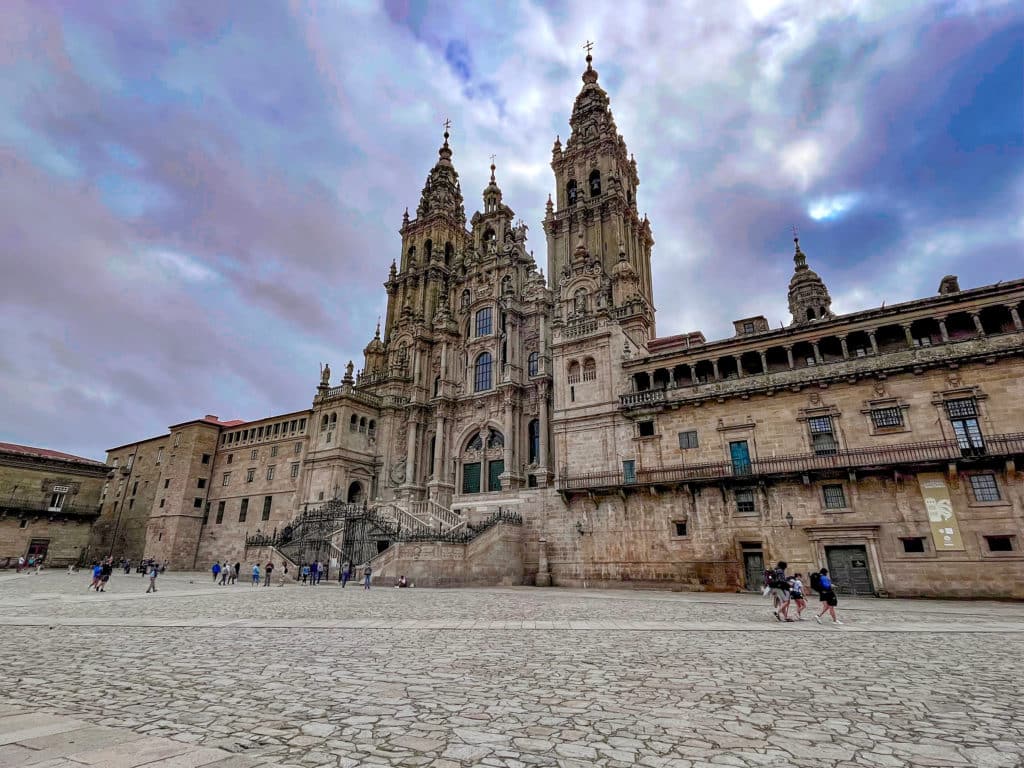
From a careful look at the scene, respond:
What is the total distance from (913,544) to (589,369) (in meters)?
19.1

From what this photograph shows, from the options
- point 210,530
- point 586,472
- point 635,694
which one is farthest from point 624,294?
point 210,530

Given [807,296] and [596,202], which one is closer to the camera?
[807,296]

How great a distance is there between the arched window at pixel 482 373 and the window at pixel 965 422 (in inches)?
1248

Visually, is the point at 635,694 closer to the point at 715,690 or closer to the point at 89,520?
the point at 715,690

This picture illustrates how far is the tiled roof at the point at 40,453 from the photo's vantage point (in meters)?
48.2

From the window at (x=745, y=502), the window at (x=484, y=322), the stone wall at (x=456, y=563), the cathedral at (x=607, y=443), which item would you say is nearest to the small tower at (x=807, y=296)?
the cathedral at (x=607, y=443)

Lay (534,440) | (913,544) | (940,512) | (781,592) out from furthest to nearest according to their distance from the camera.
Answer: (534,440) → (913,544) → (940,512) → (781,592)

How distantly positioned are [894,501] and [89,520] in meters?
64.8

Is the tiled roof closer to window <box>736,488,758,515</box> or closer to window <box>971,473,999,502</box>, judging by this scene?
window <box>736,488,758,515</box>

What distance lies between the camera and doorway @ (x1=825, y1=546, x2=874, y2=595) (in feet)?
78.6

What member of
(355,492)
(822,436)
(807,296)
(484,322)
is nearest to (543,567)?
(822,436)

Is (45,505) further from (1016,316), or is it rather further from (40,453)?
(1016,316)

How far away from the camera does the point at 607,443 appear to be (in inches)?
1277

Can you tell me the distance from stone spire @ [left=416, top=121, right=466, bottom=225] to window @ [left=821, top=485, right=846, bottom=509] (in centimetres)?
4812
